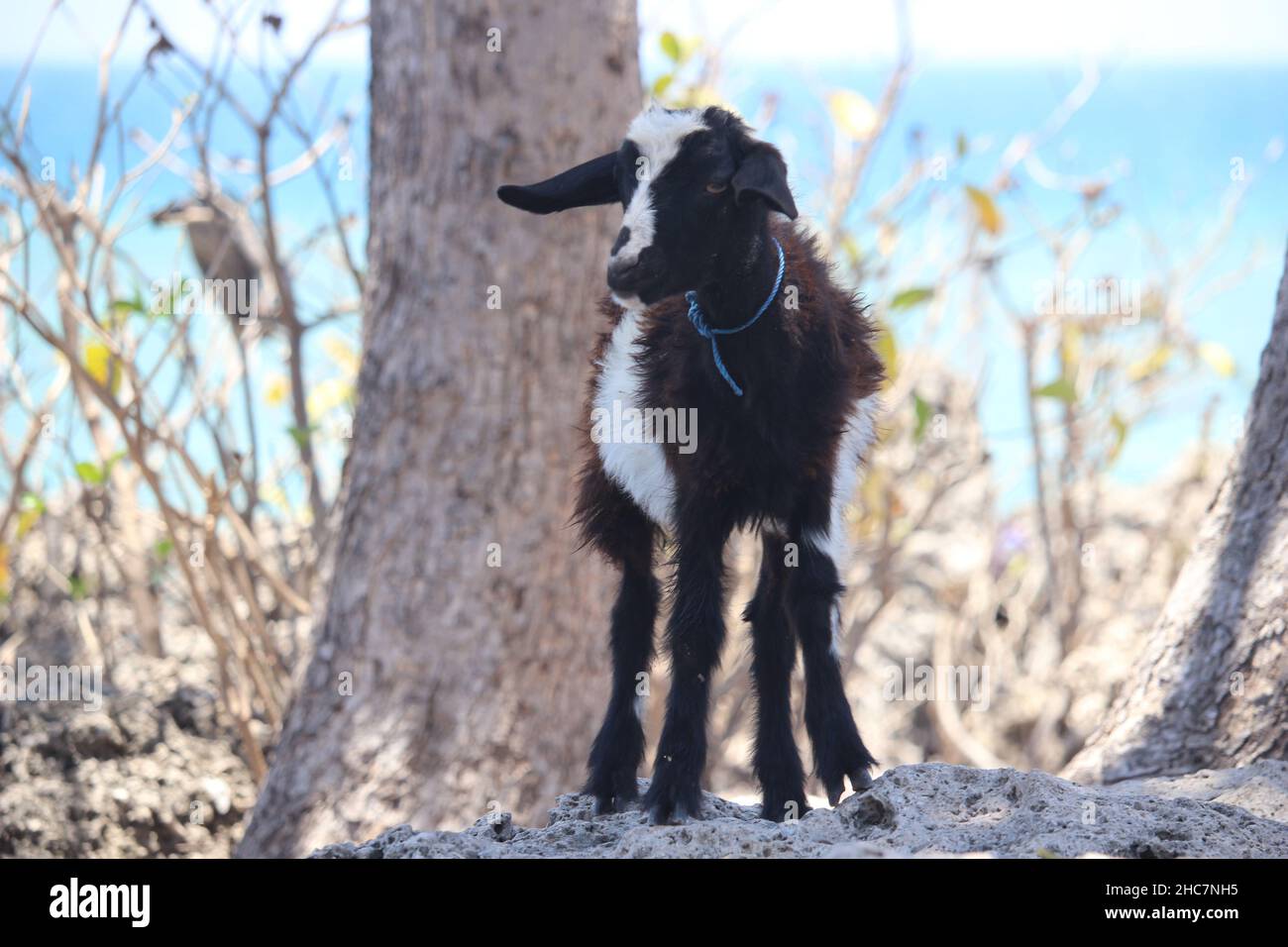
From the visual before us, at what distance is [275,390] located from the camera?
6875 mm

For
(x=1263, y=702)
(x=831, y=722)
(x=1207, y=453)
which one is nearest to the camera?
(x=831, y=722)

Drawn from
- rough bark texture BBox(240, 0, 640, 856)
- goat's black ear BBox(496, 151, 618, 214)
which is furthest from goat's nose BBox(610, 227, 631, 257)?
rough bark texture BBox(240, 0, 640, 856)

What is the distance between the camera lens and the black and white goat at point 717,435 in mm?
2469

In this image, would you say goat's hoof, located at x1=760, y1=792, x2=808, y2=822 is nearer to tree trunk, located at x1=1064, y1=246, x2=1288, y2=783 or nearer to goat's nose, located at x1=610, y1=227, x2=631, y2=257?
goat's nose, located at x1=610, y1=227, x2=631, y2=257

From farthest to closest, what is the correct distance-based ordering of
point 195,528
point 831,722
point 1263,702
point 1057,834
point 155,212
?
1. point 155,212
2. point 195,528
3. point 1263,702
4. point 831,722
5. point 1057,834

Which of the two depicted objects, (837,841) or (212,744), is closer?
(837,841)

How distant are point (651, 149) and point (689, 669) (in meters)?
1.02

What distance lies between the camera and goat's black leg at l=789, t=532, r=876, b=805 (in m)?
2.74

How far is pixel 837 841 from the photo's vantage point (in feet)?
8.30

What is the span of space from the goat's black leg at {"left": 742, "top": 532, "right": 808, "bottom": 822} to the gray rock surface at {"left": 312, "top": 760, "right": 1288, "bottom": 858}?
7cm

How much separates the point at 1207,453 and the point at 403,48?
621 cm

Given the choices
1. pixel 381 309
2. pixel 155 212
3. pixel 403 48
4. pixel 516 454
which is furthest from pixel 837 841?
pixel 155 212

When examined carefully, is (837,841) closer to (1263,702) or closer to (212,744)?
(1263,702)

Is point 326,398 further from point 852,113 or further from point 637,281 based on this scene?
point 637,281
